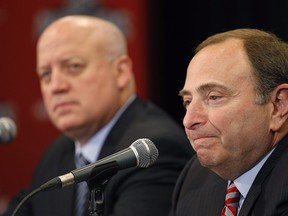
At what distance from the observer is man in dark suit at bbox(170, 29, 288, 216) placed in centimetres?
251

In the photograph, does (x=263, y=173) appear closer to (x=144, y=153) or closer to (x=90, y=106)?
(x=144, y=153)

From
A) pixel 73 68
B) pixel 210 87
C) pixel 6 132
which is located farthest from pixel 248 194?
Answer: pixel 73 68

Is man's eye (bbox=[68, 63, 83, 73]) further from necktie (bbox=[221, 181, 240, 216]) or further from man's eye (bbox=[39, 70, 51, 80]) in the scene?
→ necktie (bbox=[221, 181, 240, 216])

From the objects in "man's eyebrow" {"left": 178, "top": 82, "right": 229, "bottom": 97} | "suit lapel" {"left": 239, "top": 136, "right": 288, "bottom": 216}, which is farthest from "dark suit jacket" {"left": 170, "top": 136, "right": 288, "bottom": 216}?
"man's eyebrow" {"left": 178, "top": 82, "right": 229, "bottom": 97}

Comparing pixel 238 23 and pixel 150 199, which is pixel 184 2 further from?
pixel 150 199

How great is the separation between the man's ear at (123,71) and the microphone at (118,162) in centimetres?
143

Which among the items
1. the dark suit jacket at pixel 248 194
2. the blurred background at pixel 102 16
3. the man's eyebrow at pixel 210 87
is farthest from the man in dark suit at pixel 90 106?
the blurred background at pixel 102 16

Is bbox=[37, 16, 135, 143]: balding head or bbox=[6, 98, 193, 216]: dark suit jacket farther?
bbox=[37, 16, 135, 143]: balding head

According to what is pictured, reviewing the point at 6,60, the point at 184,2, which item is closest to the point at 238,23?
the point at 184,2

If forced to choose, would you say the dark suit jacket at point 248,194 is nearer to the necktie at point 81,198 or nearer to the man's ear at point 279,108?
the man's ear at point 279,108

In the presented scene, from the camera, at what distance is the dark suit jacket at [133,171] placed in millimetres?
3252

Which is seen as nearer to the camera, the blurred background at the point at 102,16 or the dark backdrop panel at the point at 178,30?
the dark backdrop panel at the point at 178,30

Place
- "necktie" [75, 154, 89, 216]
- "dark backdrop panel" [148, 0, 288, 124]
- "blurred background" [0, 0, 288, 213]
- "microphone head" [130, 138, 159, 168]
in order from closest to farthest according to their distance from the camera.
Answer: "microphone head" [130, 138, 159, 168], "necktie" [75, 154, 89, 216], "dark backdrop panel" [148, 0, 288, 124], "blurred background" [0, 0, 288, 213]

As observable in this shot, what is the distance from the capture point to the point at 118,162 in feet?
7.91
